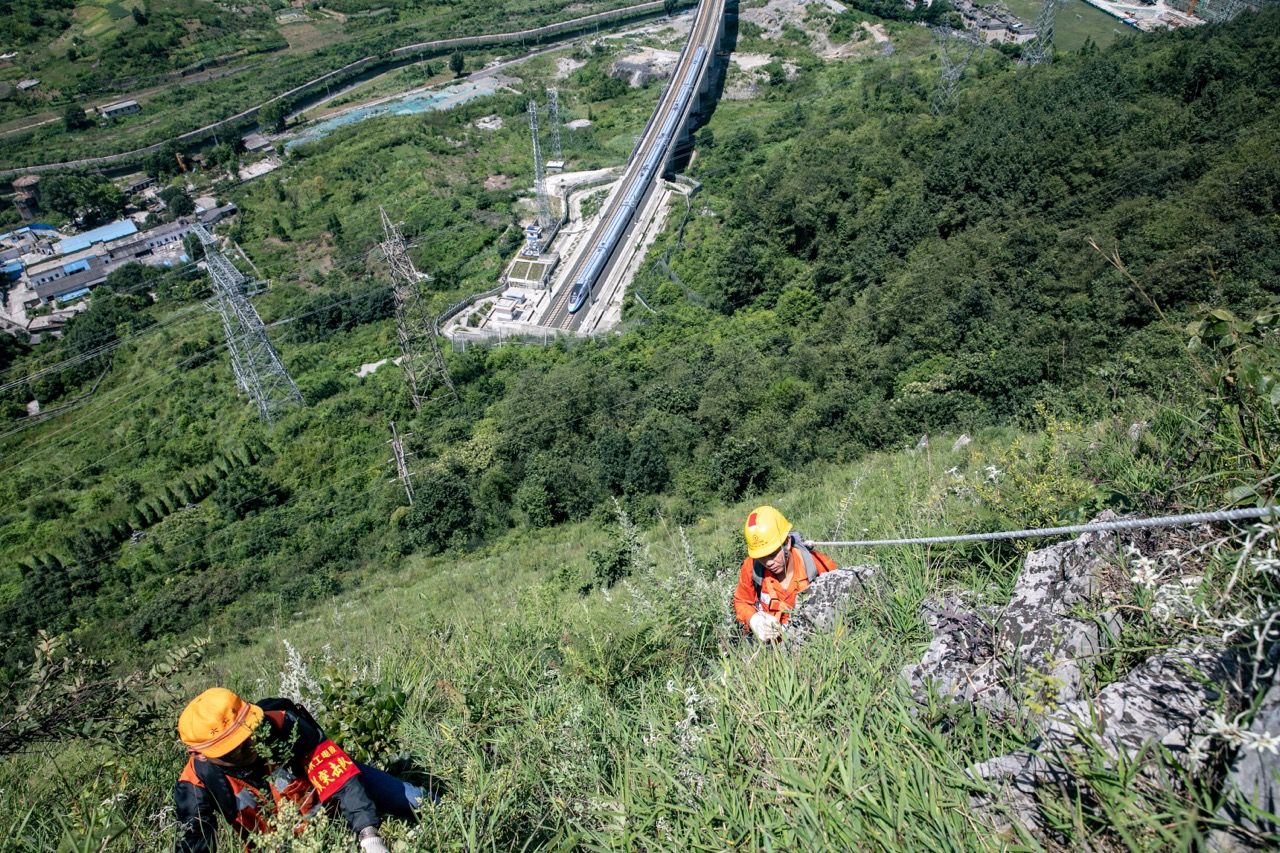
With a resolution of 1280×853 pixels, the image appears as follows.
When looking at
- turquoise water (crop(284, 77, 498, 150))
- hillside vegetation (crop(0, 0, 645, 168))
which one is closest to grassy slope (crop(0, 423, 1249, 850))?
turquoise water (crop(284, 77, 498, 150))

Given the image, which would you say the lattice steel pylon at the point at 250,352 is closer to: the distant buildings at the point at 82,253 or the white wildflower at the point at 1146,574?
the distant buildings at the point at 82,253

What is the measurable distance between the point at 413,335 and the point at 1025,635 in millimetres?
30795

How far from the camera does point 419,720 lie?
4180 millimetres

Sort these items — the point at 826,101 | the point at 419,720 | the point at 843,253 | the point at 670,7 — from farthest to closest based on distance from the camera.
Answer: the point at 670,7 < the point at 826,101 < the point at 843,253 < the point at 419,720

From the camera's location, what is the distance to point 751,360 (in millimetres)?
22359

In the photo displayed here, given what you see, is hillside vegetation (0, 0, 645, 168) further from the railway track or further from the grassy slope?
the grassy slope

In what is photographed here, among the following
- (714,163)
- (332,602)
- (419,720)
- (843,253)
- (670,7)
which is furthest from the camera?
(670,7)

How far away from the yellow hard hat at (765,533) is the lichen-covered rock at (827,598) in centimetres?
39

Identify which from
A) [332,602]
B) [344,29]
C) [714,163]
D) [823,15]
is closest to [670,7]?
[823,15]

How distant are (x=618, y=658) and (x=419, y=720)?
129 cm

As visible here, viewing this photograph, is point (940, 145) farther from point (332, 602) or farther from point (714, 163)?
point (332, 602)

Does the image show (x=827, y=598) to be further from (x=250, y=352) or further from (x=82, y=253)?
(x=82, y=253)

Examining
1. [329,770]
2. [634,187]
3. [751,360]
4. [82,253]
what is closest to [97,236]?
[82,253]

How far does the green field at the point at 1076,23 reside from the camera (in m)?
58.3
